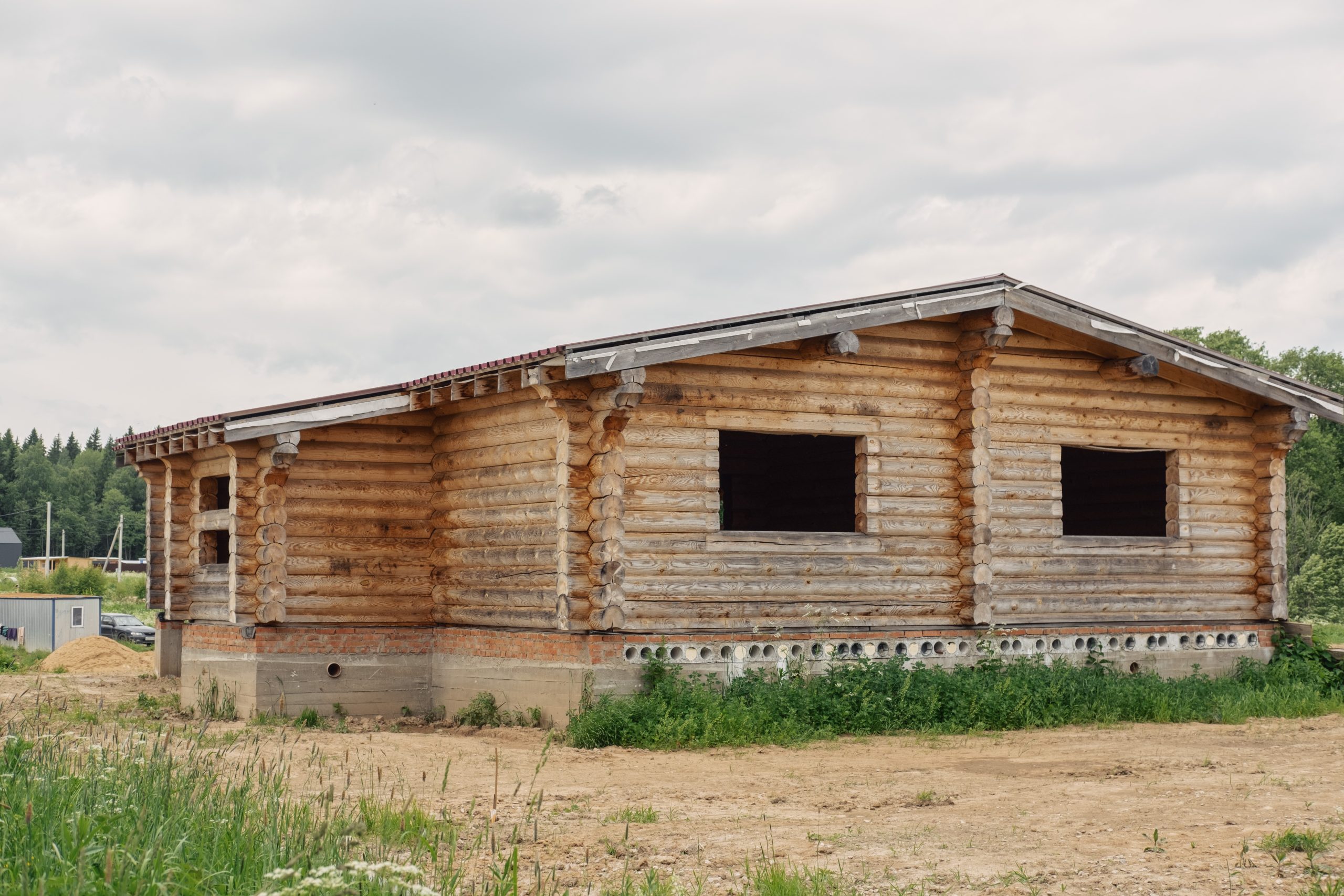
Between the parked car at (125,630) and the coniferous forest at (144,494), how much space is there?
5465mm

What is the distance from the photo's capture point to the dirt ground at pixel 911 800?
8078 millimetres

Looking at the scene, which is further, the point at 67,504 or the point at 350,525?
the point at 67,504

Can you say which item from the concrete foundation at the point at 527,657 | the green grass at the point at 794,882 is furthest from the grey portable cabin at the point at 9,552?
the green grass at the point at 794,882

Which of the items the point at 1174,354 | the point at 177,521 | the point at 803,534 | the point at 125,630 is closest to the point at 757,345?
the point at 803,534

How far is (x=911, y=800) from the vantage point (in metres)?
10.8

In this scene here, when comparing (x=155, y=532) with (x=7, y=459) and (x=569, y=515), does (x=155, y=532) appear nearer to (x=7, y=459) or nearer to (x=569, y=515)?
(x=569, y=515)

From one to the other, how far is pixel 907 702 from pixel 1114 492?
8112 mm

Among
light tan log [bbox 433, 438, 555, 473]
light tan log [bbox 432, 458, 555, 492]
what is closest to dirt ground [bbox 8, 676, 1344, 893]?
light tan log [bbox 432, 458, 555, 492]

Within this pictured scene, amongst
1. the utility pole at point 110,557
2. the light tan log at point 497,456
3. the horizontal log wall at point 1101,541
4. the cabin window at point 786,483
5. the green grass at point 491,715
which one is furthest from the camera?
the utility pole at point 110,557

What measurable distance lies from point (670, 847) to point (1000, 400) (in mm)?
10121

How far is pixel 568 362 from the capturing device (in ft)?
46.5

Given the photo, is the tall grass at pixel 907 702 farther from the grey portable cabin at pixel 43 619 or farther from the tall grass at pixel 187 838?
the grey portable cabin at pixel 43 619

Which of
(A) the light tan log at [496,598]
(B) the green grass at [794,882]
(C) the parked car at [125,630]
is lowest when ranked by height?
(C) the parked car at [125,630]

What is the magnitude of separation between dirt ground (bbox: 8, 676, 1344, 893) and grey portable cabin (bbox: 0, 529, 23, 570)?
3465 inches
